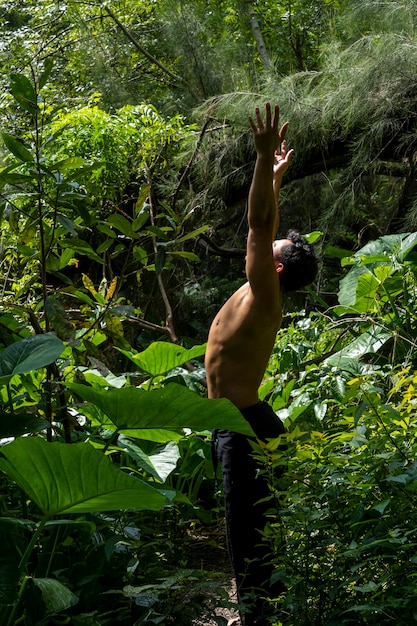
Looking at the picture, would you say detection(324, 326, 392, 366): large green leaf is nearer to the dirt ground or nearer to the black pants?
the dirt ground

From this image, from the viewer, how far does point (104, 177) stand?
559 cm

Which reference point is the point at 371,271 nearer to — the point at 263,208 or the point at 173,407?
the point at 263,208

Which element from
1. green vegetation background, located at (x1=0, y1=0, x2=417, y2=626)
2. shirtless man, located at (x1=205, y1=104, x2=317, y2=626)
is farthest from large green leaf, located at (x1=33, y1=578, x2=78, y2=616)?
shirtless man, located at (x1=205, y1=104, x2=317, y2=626)

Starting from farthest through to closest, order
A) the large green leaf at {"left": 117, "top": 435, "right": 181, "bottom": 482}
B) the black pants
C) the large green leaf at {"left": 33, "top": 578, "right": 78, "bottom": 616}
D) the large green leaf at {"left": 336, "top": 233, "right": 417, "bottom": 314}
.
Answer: the large green leaf at {"left": 336, "top": 233, "right": 417, "bottom": 314} < the large green leaf at {"left": 117, "top": 435, "right": 181, "bottom": 482} < the black pants < the large green leaf at {"left": 33, "top": 578, "right": 78, "bottom": 616}

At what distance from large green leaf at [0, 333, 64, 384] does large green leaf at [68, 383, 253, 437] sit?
0.43 ft

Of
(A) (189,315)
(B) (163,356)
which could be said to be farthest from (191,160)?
(B) (163,356)

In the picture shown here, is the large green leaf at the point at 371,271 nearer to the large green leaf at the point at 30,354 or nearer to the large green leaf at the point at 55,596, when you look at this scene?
the large green leaf at the point at 30,354

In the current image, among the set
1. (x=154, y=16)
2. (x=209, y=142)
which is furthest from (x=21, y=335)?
(x=154, y=16)

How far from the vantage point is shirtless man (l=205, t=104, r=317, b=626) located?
226cm

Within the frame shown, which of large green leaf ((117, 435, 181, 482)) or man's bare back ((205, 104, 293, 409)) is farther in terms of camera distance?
large green leaf ((117, 435, 181, 482))

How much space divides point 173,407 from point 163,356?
5.67 feet

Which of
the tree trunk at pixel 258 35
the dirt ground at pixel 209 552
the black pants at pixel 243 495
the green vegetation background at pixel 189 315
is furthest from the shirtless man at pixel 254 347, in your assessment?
the tree trunk at pixel 258 35

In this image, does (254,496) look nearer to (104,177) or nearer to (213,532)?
(213,532)

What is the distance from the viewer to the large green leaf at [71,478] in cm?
135
